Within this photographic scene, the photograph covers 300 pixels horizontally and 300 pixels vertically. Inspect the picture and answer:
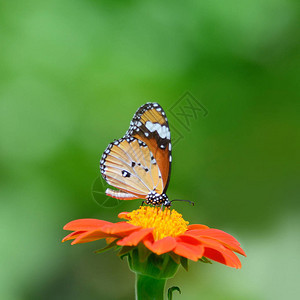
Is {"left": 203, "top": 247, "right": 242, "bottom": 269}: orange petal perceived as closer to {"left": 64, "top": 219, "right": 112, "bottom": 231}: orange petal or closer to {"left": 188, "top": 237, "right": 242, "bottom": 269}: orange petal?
{"left": 188, "top": 237, "right": 242, "bottom": 269}: orange petal

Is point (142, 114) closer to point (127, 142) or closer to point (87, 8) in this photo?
point (127, 142)

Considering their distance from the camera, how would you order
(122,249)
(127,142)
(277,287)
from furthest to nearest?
(277,287) < (127,142) < (122,249)

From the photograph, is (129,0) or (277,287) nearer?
(277,287)

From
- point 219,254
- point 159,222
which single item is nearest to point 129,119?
point 159,222

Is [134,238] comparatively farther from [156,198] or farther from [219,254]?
[156,198]

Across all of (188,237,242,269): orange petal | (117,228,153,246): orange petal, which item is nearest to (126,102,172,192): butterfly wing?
(188,237,242,269): orange petal

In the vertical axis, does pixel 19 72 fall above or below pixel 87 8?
below

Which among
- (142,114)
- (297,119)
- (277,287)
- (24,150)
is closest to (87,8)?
(24,150)
